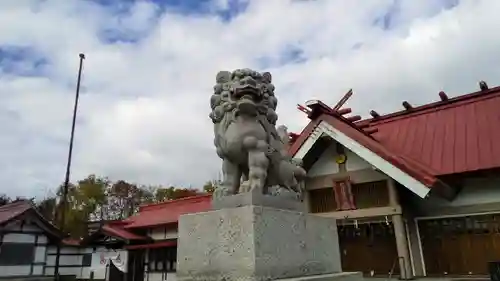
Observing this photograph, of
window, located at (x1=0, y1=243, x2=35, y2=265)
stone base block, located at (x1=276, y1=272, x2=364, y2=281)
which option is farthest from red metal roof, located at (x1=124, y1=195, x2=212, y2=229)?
stone base block, located at (x1=276, y1=272, x2=364, y2=281)

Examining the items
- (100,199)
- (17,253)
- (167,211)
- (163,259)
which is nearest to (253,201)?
(163,259)

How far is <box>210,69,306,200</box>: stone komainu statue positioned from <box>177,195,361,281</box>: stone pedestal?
33 cm

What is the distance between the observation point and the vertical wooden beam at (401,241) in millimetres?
A: 9523

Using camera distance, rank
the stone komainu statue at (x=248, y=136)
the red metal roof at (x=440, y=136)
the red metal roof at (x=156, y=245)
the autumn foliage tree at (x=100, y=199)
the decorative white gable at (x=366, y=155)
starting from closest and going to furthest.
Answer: the stone komainu statue at (x=248, y=136) < the decorative white gable at (x=366, y=155) < the red metal roof at (x=440, y=136) < the red metal roof at (x=156, y=245) < the autumn foliage tree at (x=100, y=199)

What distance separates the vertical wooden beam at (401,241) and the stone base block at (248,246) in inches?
277

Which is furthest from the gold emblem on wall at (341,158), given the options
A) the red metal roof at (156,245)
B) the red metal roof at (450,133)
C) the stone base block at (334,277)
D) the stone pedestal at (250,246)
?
the stone pedestal at (250,246)

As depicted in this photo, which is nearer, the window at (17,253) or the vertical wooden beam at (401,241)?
the vertical wooden beam at (401,241)

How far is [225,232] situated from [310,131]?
8.58m

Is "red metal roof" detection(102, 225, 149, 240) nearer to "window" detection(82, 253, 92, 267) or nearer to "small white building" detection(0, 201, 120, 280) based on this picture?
"small white building" detection(0, 201, 120, 280)

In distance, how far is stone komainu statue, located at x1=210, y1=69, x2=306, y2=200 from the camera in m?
3.40

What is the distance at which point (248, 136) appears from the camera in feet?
11.2

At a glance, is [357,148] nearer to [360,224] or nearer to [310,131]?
[310,131]

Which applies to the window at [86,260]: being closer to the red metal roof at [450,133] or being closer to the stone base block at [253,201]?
the red metal roof at [450,133]

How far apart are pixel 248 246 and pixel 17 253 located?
17.2 meters
